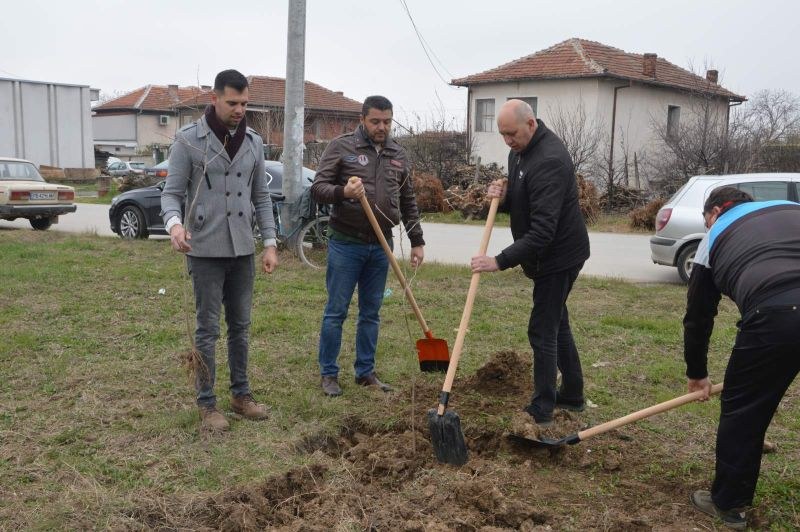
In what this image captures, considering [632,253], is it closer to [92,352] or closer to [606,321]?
[606,321]

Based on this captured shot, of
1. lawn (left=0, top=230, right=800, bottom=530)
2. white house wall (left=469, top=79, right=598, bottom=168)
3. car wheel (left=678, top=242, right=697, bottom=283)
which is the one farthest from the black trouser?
white house wall (left=469, top=79, right=598, bottom=168)

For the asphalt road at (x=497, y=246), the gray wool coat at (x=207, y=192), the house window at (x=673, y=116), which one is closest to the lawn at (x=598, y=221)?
the asphalt road at (x=497, y=246)

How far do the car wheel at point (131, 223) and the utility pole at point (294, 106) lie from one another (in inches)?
150

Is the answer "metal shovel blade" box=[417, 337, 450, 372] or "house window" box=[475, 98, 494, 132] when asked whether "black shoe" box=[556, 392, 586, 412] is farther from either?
"house window" box=[475, 98, 494, 132]

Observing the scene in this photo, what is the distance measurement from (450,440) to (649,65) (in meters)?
26.1

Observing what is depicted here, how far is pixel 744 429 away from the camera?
3379 millimetres

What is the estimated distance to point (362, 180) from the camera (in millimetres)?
5105

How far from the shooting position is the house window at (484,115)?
2942cm

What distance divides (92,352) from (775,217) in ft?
16.9

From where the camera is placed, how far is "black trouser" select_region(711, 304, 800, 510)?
315 cm

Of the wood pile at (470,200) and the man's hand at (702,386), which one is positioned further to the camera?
the wood pile at (470,200)

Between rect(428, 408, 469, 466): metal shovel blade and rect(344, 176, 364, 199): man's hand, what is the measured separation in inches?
60.1

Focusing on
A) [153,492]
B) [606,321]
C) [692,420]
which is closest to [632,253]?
[606,321]

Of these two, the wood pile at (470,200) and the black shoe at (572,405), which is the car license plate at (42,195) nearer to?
the wood pile at (470,200)
